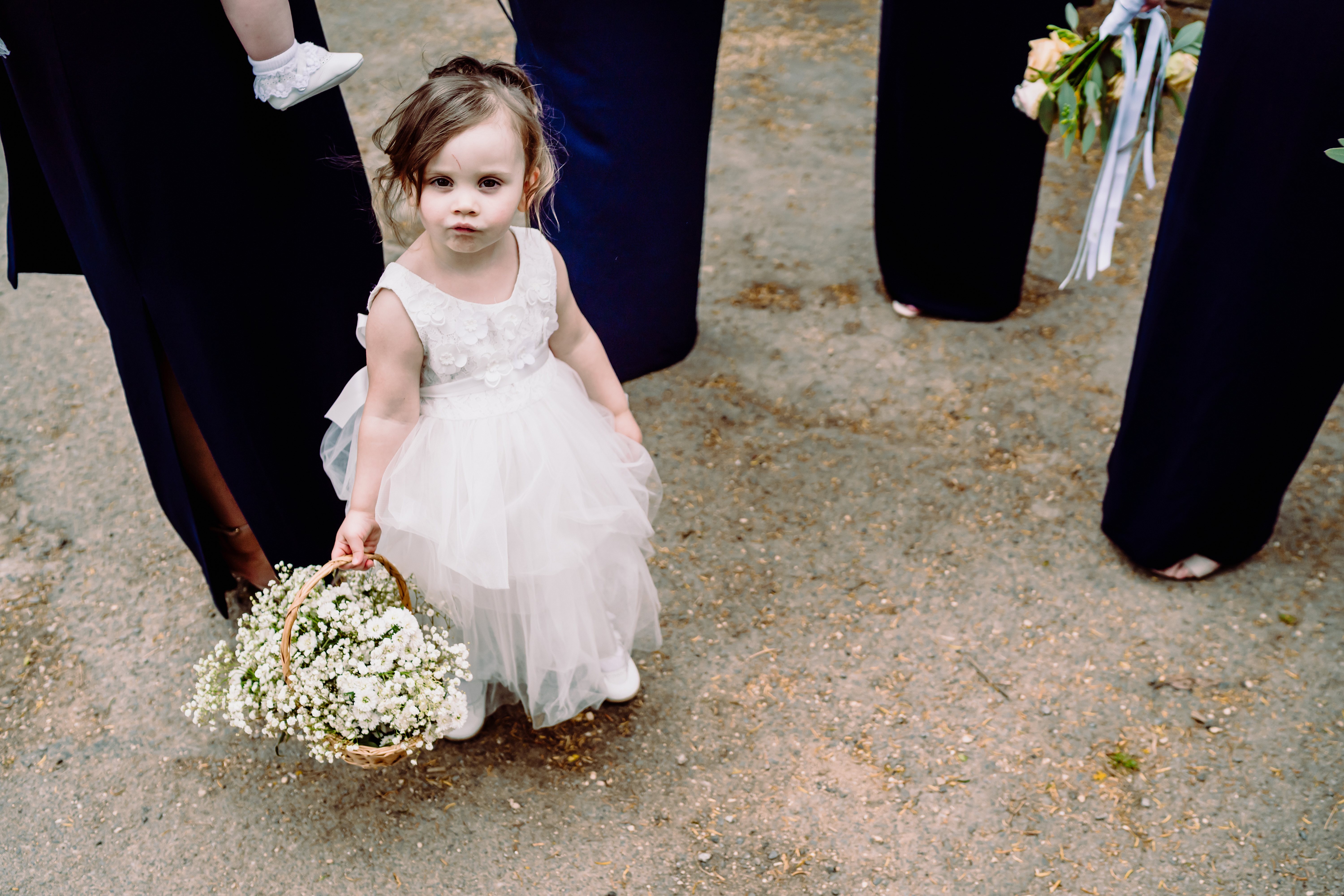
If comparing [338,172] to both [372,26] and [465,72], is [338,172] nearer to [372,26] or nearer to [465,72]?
[465,72]

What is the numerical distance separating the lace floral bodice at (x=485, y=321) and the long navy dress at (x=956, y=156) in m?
1.81

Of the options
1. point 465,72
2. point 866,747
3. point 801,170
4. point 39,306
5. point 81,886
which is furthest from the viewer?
point 801,170

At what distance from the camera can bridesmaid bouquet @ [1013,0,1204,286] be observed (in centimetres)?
245

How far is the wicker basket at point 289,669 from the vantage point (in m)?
1.64

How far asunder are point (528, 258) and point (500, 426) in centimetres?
30

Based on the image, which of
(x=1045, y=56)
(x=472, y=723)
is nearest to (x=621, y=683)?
(x=472, y=723)

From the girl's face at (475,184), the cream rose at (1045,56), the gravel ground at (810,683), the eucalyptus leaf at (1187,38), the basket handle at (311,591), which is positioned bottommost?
the gravel ground at (810,683)

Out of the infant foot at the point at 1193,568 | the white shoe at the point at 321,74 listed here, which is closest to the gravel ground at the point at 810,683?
the infant foot at the point at 1193,568

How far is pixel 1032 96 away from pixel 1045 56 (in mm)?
103

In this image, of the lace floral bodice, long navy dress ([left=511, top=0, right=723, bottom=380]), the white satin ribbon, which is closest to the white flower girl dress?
the lace floral bodice

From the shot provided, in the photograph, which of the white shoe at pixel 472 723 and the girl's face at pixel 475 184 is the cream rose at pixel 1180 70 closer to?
the girl's face at pixel 475 184

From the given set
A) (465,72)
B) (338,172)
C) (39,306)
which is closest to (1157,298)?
(465,72)

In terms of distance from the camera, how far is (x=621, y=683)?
2273 millimetres

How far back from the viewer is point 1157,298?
2.35 meters
